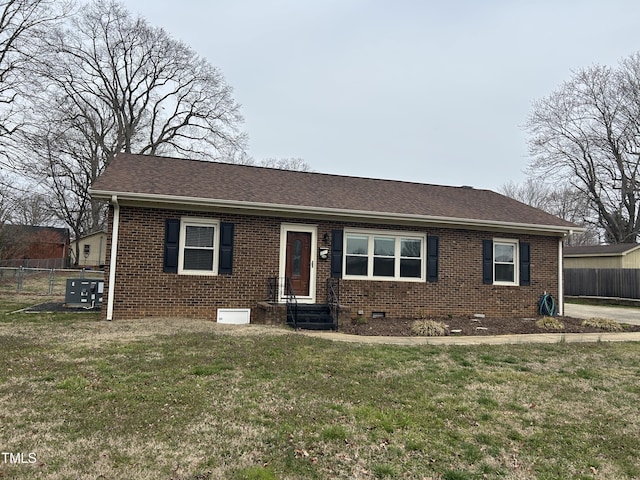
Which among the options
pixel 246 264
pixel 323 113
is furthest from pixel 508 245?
pixel 323 113

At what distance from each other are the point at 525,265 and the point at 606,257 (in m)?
15.8

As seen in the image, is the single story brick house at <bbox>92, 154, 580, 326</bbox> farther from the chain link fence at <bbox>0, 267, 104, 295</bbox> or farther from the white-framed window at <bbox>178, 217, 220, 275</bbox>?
the chain link fence at <bbox>0, 267, 104, 295</bbox>

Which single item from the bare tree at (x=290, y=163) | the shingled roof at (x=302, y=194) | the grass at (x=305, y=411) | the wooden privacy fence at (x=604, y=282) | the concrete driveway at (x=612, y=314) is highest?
the bare tree at (x=290, y=163)

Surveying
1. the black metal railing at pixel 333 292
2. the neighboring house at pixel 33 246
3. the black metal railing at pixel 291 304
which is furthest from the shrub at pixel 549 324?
the neighboring house at pixel 33 246

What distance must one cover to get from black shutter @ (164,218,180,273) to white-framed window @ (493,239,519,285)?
339 inches

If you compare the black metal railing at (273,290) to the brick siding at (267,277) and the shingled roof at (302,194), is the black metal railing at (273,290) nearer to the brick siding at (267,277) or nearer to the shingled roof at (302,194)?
the brick siding at (267,277)

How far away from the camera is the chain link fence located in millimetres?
17344

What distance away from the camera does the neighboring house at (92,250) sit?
36688 millimetres

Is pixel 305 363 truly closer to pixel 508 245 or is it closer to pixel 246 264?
pixel 246 264

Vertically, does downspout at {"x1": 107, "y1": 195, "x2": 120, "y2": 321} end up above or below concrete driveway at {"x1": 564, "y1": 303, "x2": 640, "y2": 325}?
above

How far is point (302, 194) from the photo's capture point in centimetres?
1205

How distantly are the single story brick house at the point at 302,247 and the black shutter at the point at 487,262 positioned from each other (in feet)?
0.09

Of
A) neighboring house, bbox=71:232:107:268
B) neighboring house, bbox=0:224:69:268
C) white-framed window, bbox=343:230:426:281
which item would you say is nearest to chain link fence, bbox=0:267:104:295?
neighboring house, bbox=0:224:69:268

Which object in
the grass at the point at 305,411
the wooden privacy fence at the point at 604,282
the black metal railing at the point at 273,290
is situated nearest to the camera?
the grass at the point at 305,411
